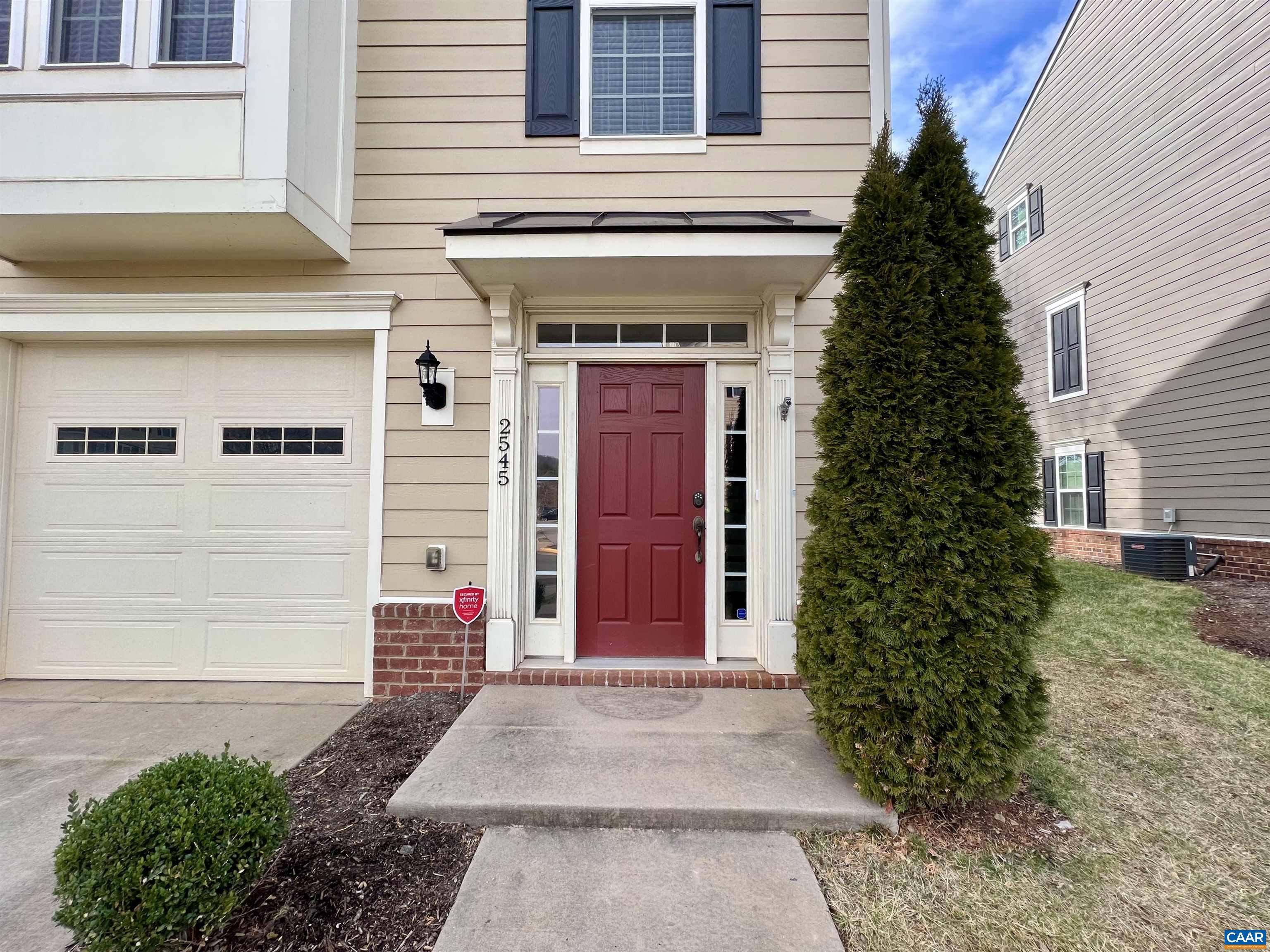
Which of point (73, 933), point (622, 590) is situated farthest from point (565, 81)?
point (73, 933)

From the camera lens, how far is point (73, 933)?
67.1 inches

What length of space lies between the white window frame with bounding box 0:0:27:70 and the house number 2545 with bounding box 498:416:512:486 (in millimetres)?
3229

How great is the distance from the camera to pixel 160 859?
59.0 inches

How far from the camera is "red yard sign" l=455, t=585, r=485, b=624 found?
3.26 metres

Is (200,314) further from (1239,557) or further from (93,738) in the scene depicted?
(1239,557)

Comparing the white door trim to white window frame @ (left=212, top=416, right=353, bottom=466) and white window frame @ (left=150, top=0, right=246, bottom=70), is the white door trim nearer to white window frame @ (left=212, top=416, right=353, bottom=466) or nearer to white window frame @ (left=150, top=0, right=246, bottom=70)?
white window frame @ (left=212, top=416, right=353, bottom=466)

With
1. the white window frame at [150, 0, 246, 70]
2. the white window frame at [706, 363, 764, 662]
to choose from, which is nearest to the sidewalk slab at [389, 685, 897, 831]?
the white window frame at [706, 363, 764, 662]

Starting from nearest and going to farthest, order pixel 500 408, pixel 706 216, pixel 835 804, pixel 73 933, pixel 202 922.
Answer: pixel 202 922
pixel 73 933
pixel 835 804
pixel 706 216
pixel 500 408

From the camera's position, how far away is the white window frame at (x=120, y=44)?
3049 mm

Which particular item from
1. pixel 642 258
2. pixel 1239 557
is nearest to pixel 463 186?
pixel 642 258

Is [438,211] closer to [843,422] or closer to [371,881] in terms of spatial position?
[843,422]

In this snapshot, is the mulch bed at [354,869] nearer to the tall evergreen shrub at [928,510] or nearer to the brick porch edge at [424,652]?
the brick porch edge at [424,652]

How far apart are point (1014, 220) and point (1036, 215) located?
1.92 feet

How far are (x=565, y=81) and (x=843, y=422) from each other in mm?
2902
